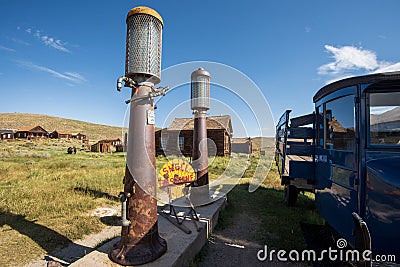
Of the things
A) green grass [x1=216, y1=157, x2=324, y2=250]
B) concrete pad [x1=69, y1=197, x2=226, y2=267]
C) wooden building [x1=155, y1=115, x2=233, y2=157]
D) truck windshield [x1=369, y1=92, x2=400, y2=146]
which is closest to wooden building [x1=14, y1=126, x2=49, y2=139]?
wooden building [x1=155, y1=115, x2=233, y2=157]

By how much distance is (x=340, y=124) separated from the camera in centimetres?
349

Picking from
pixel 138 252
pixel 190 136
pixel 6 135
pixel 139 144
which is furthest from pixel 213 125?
pixel 6 135

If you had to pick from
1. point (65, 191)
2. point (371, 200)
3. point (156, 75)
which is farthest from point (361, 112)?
point (65, 191)

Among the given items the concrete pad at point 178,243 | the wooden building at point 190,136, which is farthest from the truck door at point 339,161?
the wooden building at point 190,136

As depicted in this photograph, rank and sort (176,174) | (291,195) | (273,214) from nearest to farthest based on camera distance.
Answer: (176,174), (273,214), (291,195)

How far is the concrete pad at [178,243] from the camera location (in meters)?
2.82

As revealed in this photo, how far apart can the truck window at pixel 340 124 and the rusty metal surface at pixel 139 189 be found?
2.81 metres

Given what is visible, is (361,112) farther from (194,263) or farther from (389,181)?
(194,263)

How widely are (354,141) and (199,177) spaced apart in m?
3.65

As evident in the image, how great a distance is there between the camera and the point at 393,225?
2.57 meters

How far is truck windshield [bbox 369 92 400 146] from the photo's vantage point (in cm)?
281

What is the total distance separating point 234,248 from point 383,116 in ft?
11.0

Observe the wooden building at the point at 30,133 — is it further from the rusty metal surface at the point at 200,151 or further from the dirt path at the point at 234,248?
the dirt path at the point at 234,248

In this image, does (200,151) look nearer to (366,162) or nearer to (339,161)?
(339,161)
